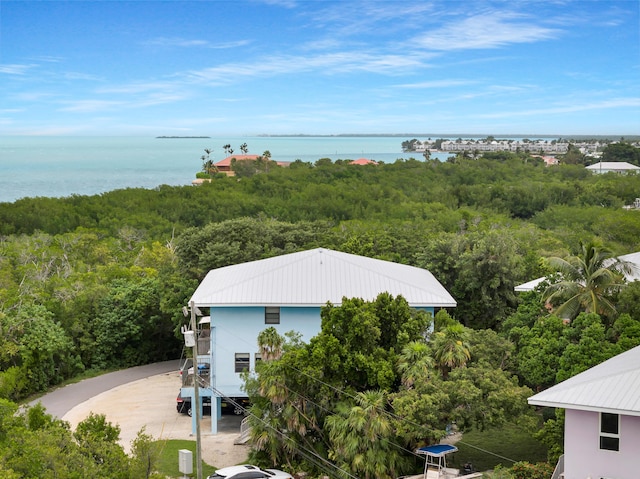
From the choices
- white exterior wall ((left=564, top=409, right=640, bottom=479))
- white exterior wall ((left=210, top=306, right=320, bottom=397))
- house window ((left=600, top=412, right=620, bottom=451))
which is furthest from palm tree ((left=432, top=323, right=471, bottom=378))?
white exterior wall ((left=210, top=306, right=320, bottom=397))

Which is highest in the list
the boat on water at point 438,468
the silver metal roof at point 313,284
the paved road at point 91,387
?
the silver metal roof at point 313,284

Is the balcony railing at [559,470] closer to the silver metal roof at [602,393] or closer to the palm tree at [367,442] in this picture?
the silver metal roof at [602,393]

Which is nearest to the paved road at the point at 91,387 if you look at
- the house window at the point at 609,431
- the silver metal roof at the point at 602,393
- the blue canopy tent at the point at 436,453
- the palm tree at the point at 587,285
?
the blue canopy tent at the point at 436,453

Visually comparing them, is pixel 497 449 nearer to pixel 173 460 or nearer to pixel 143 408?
pixel 173 460

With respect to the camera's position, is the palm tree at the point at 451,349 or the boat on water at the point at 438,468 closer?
the boat on water at the point at 438,468

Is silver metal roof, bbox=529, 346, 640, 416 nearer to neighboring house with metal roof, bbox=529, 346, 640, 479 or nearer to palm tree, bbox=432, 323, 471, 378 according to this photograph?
neighboring house with metal roof, bbox=529, 346, 640, 479

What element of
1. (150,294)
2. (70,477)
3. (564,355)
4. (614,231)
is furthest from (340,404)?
(614,231)
